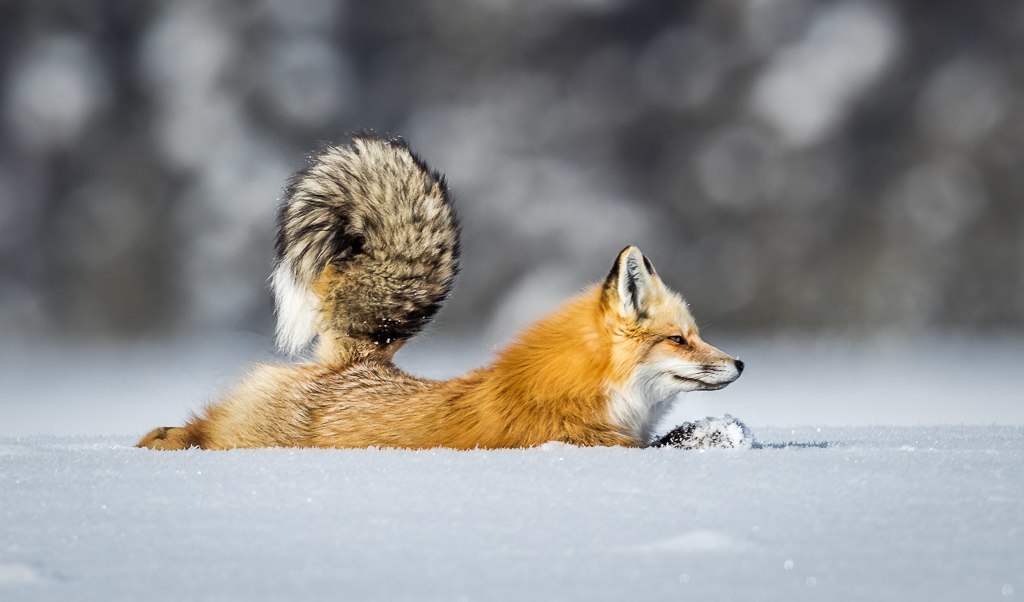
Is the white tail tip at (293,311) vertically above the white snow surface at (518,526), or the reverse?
the white tail tip at (293,311)

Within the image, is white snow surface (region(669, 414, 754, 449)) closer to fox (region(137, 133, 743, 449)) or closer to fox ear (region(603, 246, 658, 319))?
fox (region(137, 133, 743, 449))

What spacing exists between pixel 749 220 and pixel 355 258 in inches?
432

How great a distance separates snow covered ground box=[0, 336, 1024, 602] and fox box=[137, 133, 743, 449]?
232 mm

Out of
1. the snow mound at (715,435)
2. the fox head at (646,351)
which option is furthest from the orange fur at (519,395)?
the snow mound at (715,435)

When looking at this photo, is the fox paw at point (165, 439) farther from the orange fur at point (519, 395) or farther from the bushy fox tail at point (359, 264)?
the bushy fox tail at point (359, 264)

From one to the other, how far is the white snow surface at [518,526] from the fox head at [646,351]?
1.01ft

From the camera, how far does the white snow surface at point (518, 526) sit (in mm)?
1631

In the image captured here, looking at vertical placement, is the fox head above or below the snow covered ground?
above

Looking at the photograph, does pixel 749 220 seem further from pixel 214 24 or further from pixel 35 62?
pixel 35 62

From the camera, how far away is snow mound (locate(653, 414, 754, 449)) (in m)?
2.92

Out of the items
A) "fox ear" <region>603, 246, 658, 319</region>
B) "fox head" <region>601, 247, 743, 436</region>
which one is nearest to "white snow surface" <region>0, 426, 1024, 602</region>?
"fox head" <region>601, 247, 743, 436</region>

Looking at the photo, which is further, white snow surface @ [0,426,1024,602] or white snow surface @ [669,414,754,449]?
white snow surface @ [669,414,754,449]

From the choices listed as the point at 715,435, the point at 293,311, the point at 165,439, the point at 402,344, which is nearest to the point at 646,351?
the point at 715,435

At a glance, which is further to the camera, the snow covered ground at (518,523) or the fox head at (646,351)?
the fox head at (646,351)
